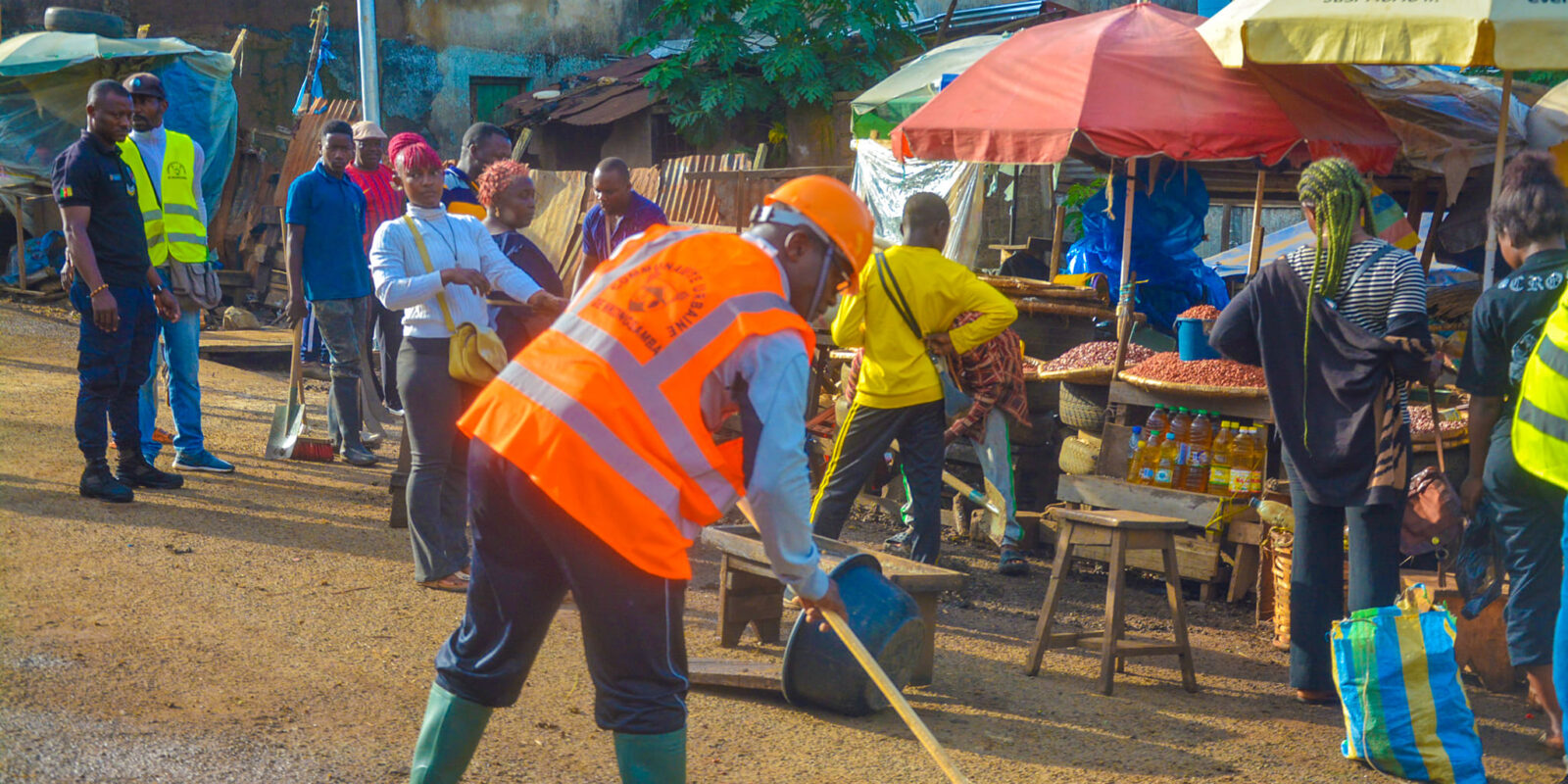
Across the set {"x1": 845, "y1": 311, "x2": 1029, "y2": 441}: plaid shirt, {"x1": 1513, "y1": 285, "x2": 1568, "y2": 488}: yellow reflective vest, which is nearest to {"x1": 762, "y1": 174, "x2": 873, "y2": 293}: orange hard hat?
{"x1": 1513, "y1": 285, "x2": 1568, "y2": 488}: yellow reflective vest

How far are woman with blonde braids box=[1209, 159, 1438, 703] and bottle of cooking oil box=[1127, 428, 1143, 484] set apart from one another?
6.14 feet

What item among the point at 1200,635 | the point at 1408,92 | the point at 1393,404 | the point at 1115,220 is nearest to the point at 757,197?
the point at 1115,220

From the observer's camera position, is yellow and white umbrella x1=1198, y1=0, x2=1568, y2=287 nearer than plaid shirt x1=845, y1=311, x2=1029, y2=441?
Yes

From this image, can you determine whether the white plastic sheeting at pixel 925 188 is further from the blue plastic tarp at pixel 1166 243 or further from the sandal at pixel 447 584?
the sandal at pixel 447 584

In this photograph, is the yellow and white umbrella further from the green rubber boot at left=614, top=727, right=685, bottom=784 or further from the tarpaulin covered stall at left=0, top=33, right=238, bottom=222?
the tarpaulin covered stall at left=0, top=33, right=238, bottom=222

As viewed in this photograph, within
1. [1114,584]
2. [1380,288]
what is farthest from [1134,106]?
[1114,584]

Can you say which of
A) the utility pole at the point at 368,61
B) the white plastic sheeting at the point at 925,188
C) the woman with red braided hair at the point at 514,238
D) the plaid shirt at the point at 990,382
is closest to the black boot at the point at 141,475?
the woman with red braided hair at the point at 514,238

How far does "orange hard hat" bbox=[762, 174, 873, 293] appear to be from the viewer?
2.67 meters

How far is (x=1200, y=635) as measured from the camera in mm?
5688

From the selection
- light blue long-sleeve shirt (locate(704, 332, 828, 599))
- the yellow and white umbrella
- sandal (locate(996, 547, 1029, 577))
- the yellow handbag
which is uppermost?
the yellow and white umbrella

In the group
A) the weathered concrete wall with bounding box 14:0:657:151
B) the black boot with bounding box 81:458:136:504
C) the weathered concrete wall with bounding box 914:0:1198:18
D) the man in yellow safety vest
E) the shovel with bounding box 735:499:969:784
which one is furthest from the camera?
the weathered concrete wall with bounding box 914:0:1198:18

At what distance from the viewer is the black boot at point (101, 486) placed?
6281mm

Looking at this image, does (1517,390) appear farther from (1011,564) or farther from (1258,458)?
(1011,564)

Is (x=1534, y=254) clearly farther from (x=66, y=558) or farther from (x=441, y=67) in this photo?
Answer: (x=441, y=67)
